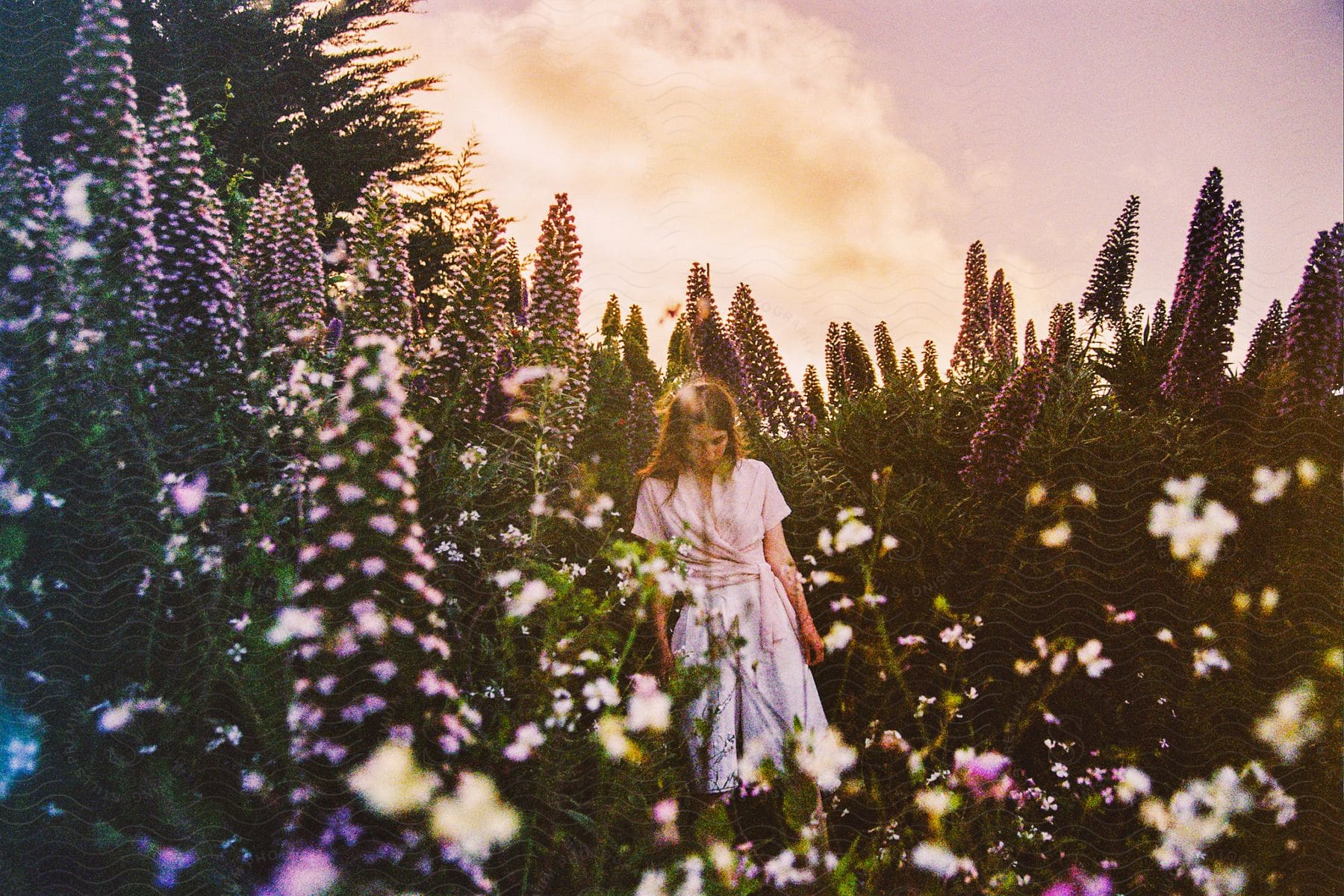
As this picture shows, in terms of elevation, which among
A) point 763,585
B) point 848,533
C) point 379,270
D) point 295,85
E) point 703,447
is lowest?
point 763,585

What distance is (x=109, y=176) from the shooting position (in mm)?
1623

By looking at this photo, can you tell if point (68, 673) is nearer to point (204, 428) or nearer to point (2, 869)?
Answer: point (2, 869)

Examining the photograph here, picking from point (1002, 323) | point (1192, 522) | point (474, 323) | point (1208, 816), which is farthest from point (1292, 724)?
point (474, 323)

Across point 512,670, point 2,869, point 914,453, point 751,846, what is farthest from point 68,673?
point 914,453

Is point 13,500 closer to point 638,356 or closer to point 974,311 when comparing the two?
point 638,356

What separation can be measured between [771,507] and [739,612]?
14.6 inches

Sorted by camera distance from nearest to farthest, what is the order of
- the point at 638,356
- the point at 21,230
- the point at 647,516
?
the point at 21,230 < the point at 647,516 < the point at 638,356

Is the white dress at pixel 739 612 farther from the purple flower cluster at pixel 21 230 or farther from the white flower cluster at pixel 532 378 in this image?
the purple flower cluster at pixel 21 230

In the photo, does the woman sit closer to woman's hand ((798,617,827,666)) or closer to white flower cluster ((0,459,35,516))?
woman's hand ((798,617,827,666))

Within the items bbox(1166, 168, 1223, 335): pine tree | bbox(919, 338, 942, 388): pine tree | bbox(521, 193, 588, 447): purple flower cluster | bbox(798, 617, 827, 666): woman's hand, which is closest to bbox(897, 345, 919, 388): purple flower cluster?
bbox(919, 338, 942, 388): pine tree

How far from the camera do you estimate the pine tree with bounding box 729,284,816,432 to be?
2488 millimetres

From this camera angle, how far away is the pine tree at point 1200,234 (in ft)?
6.07

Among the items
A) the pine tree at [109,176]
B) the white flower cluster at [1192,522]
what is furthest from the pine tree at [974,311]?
the pine tree at [109,176]

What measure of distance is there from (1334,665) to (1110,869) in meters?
0.79
